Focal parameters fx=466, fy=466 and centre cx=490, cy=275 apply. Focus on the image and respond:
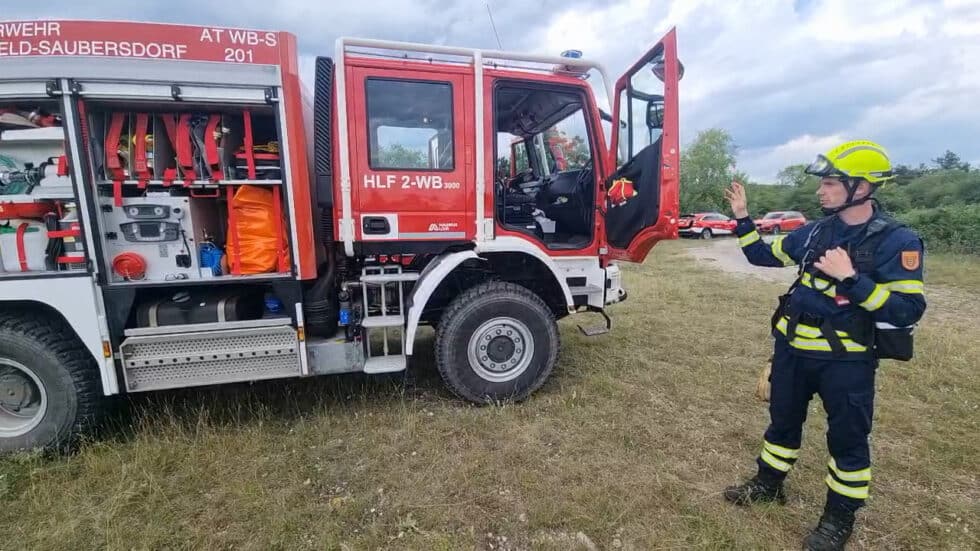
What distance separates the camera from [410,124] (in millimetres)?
3383

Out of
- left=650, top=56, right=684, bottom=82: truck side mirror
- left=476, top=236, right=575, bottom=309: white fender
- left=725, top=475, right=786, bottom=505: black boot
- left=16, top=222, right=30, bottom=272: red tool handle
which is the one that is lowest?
left=725, top=475, right=786, bottom=505: black boot

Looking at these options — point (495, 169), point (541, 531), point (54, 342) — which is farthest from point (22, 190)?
point (541, 531)

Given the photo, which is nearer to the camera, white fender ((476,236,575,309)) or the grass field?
the grass field

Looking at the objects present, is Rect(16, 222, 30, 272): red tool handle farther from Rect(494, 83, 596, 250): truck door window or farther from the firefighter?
the firefighter

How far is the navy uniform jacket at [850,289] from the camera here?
1983 millimetres

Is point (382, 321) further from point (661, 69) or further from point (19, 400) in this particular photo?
point (661, 69)

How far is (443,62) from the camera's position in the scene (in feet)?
11.1

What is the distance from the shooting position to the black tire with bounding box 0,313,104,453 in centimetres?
289

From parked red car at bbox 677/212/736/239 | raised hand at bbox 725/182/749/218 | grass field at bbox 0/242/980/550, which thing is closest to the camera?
grass field at bbox 0/242/980/550

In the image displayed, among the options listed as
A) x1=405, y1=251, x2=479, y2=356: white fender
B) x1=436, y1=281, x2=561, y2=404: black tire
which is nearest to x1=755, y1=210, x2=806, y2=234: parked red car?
x1=436, y1=281, x2=561, y2=404: black tire

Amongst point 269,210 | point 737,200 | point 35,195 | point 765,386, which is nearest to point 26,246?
point 35,195

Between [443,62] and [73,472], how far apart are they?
11.8ft

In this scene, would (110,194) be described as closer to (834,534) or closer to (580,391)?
(580,391)

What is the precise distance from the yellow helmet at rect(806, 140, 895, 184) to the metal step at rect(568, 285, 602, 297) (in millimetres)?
2021
